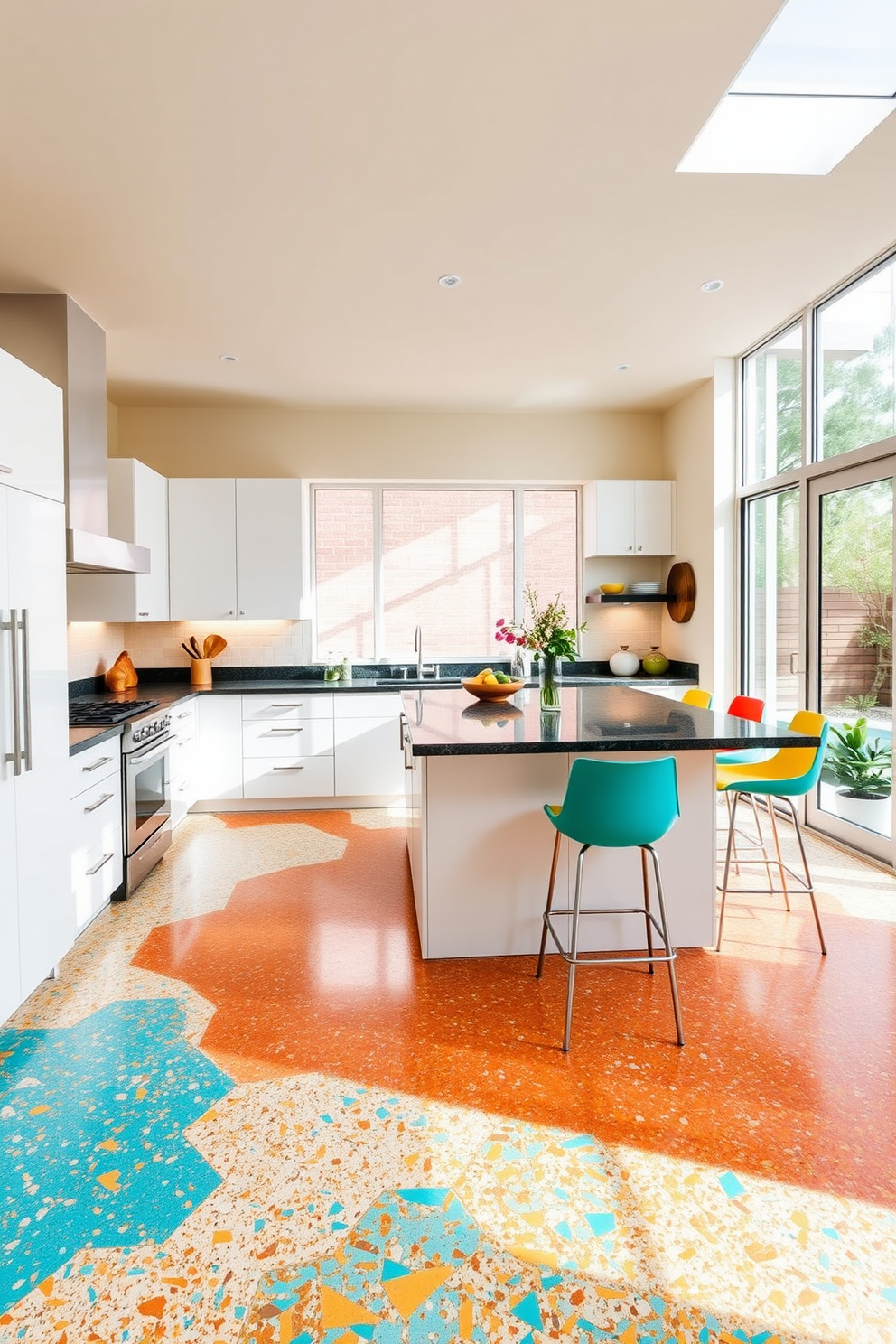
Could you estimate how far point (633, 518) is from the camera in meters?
6.00

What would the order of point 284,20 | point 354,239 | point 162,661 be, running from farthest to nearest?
point 162,661
point 354,239
point 284,20

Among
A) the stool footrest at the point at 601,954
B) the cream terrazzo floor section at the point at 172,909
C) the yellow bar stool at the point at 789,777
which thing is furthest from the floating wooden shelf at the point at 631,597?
the stool footrest at the point at 601,954

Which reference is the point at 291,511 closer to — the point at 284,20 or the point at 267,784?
the point at 267,784

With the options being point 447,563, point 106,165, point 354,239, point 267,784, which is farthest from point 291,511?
point 106,165

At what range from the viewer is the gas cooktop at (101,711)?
11.7 ft

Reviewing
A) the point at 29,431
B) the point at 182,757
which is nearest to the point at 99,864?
the point at 182,757

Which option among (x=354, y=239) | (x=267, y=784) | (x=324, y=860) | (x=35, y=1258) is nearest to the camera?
(x=35, y=1258)

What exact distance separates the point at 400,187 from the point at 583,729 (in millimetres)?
2244

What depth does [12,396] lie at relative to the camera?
246 centimetres

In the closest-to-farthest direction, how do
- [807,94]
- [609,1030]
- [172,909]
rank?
[609,1030]
[807,94]
[172,909]

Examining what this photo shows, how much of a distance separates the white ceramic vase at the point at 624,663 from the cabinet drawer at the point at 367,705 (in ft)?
6.21

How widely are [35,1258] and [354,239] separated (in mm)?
3670

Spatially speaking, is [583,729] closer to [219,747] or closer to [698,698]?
[698,698]

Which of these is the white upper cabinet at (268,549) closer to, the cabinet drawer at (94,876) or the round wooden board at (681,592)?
the cabinet drawer at (94,876)
